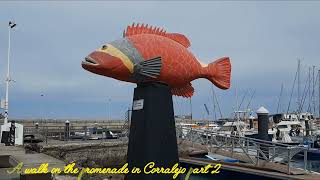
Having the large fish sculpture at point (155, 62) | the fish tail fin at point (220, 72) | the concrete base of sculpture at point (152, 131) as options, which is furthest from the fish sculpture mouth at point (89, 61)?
the fish tail fin at point (220, 72)

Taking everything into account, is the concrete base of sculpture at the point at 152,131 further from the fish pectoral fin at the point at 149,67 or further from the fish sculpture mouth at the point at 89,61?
the fish sculpture mouth at the point at 89,61

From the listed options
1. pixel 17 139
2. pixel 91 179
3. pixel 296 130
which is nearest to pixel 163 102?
pixel 91 179

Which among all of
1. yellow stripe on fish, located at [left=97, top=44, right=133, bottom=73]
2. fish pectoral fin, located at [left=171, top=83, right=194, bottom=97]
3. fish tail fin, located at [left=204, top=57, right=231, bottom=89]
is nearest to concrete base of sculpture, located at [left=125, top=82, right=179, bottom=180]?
fish pectoral fin, located at [left=171, top=83, right=194, bottom=97]

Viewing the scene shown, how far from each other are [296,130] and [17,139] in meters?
28.1

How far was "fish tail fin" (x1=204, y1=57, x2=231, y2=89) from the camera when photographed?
9.06 metres

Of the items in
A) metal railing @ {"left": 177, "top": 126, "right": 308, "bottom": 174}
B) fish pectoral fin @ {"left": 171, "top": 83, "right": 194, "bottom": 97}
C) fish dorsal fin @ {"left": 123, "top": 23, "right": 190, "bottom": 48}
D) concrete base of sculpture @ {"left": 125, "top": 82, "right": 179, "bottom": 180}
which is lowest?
metal railing @ {"left": 177, "top": 126, "right": 308, "bottom": 174}

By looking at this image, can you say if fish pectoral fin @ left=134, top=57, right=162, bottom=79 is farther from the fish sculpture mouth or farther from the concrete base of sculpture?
the fish sculpture mouth

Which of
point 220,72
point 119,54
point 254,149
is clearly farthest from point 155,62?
point 254,149

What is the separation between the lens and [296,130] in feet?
124

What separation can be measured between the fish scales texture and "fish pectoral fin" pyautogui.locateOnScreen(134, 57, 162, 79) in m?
0.16

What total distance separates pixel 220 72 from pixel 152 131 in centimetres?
224

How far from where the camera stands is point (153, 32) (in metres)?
8.92

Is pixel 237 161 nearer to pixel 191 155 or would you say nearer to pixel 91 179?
pixel 191 155

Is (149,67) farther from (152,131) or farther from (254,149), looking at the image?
(254,149)
